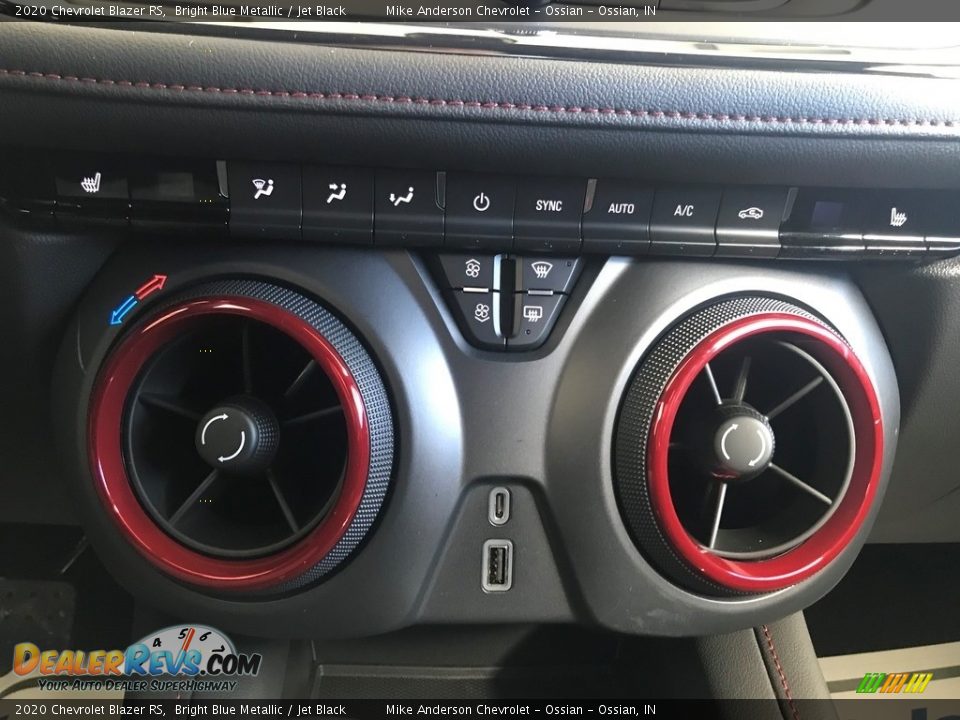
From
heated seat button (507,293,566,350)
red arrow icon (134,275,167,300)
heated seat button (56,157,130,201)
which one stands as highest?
heated seat button (56,157,130,201)

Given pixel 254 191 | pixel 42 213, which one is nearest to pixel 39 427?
pixel 42 213

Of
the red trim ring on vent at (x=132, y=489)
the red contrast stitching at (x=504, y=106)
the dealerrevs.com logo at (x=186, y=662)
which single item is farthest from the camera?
the dealerrevs.com logo at (x=186, y=662)

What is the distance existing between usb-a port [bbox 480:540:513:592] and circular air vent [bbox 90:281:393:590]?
115 mm

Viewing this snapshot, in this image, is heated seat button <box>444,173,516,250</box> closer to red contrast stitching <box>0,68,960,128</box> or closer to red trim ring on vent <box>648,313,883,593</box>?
red contrast stitching <box>0,68,960,128</box>

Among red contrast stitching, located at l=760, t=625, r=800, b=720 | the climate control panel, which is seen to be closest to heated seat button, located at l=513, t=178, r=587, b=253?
the climate control panel

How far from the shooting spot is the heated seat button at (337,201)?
0.63m

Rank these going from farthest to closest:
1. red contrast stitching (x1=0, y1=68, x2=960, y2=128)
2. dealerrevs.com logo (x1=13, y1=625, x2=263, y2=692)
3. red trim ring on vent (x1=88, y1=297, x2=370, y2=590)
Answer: dealerrevs.com logo (x1=13, y1=625, x2=263, y2=692), red trim ring on vent (x1=88, y1=297, x2=370, y2=590), red contrast stitching (x1=0, y1=68, x2=960, y2=128)

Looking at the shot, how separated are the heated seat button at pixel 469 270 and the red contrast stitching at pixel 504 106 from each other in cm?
15

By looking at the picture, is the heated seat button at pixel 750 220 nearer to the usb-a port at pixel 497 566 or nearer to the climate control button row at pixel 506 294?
the climate control button row at pixel 506 294

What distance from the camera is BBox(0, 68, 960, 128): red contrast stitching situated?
56cm

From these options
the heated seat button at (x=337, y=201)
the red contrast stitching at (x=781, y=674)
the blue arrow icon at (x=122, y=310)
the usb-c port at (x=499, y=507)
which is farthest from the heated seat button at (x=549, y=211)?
the red contrast stitching at (x=781, y=674)

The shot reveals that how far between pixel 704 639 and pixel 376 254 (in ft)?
1.81

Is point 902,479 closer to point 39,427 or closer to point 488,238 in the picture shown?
point 488,238

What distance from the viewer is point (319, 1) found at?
2.02 feet
